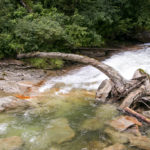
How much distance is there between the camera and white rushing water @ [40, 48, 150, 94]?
28.4 ft

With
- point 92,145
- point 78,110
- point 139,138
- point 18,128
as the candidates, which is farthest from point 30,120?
point 139,138

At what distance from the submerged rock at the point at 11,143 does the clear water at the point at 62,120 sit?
0.12 metres

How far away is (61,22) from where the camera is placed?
11500 mm

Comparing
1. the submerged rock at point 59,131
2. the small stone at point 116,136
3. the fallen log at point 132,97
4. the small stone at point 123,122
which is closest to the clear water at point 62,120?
the submerged rock at point 59,131

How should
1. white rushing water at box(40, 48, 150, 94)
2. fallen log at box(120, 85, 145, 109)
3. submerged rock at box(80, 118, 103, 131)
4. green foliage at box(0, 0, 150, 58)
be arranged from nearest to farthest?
submerged rock at box(80, 118, 103, 131) < fallen log at box(120, 85, 145, 109) < white rushing water at box(40, 48, 150, 94) < green foliage at box(0, 0, 150, 58)

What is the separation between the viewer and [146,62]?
1130cm

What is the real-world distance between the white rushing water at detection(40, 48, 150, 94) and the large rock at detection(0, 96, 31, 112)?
157cm

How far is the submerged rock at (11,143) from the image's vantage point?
4294 mm

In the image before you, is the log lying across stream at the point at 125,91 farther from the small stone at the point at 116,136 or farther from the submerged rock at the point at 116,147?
the submerged rock at the point at 116,147

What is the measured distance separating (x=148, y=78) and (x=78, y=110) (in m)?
2.79

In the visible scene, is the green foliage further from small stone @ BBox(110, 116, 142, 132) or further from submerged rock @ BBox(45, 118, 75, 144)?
small stone @ BBox(110, 116, 142, 132)

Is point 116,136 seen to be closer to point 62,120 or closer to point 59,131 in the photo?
point 59,131

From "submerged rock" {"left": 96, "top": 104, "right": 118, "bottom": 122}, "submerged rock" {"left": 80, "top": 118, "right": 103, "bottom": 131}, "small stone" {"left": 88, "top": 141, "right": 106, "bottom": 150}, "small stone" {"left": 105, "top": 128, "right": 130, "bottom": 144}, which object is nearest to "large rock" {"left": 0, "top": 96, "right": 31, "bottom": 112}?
"submerged rock" {"left": 80, "top": 118, "right": 103, "bottom": 131}

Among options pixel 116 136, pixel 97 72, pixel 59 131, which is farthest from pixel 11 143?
pixel 97 72
